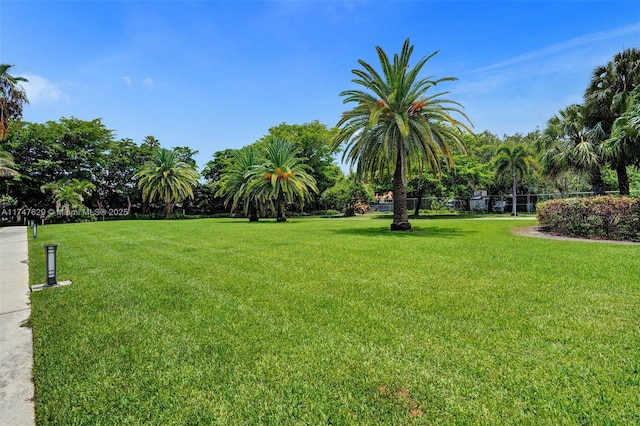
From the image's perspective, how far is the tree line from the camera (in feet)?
49.2

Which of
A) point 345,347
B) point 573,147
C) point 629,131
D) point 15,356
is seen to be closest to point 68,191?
point 15,356

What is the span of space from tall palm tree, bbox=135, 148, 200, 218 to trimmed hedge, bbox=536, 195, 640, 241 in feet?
122

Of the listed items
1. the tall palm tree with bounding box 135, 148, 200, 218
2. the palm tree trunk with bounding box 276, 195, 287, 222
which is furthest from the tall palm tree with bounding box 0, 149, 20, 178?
the palm tree trunk with bounding box 276, 195, 287, 222

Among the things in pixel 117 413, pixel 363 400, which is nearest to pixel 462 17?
pixel 363 400

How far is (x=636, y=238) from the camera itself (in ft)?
34.7

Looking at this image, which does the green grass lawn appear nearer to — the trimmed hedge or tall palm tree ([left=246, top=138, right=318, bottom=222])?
the trimmed hedge

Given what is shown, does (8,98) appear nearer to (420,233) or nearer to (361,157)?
(361,157)

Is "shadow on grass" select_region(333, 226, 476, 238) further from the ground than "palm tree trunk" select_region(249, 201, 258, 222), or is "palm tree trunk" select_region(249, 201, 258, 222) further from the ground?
"palm tree trunk" select_region(249, 201, 258, 222)

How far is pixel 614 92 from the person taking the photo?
17312 millimetres

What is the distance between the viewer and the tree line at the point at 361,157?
14992mm

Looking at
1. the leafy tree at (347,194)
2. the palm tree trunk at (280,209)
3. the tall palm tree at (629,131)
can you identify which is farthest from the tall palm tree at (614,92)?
the leafy tree at (347,194)

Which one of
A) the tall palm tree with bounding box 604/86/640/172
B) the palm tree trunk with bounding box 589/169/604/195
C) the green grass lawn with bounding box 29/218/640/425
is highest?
the tall palm tree with bounding box 604/86/640/172

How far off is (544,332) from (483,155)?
4720 centimetres

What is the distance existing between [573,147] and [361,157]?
42.9 feet
